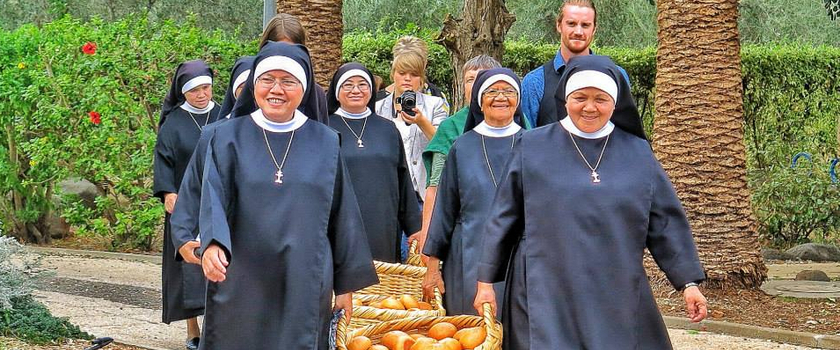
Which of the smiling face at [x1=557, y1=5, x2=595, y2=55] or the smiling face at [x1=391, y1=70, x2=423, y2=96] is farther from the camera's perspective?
the smiling face at [x1=391, y1=70, x2=423, y2=96]

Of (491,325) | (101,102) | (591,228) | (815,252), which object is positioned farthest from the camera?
(815,252)

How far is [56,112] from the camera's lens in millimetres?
13289

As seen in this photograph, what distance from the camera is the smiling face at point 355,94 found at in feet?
26.2

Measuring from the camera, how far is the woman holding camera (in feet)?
26.4

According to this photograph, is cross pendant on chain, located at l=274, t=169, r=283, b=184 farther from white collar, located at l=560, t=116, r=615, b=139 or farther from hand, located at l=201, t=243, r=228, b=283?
white collar, located at l=560, t=116, r=615, b=139

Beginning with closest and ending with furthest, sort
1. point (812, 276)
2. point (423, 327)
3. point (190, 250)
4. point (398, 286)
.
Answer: point (190, 250), point (423, 327), point (398, 286), point (812, 276)

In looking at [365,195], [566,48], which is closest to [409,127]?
[365,195]

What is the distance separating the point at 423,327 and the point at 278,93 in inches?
51.3

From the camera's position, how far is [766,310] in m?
10.1

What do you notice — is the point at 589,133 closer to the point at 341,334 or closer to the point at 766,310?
the point at 341,334

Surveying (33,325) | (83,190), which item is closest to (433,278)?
(33,325)

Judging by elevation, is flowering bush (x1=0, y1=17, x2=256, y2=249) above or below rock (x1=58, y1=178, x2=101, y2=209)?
above

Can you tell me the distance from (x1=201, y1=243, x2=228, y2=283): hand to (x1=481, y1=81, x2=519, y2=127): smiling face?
6.78 ft

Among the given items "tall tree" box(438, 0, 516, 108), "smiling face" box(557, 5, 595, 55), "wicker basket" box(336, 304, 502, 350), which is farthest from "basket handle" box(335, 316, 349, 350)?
"tall tree" box(438, 0, 516, 108)
